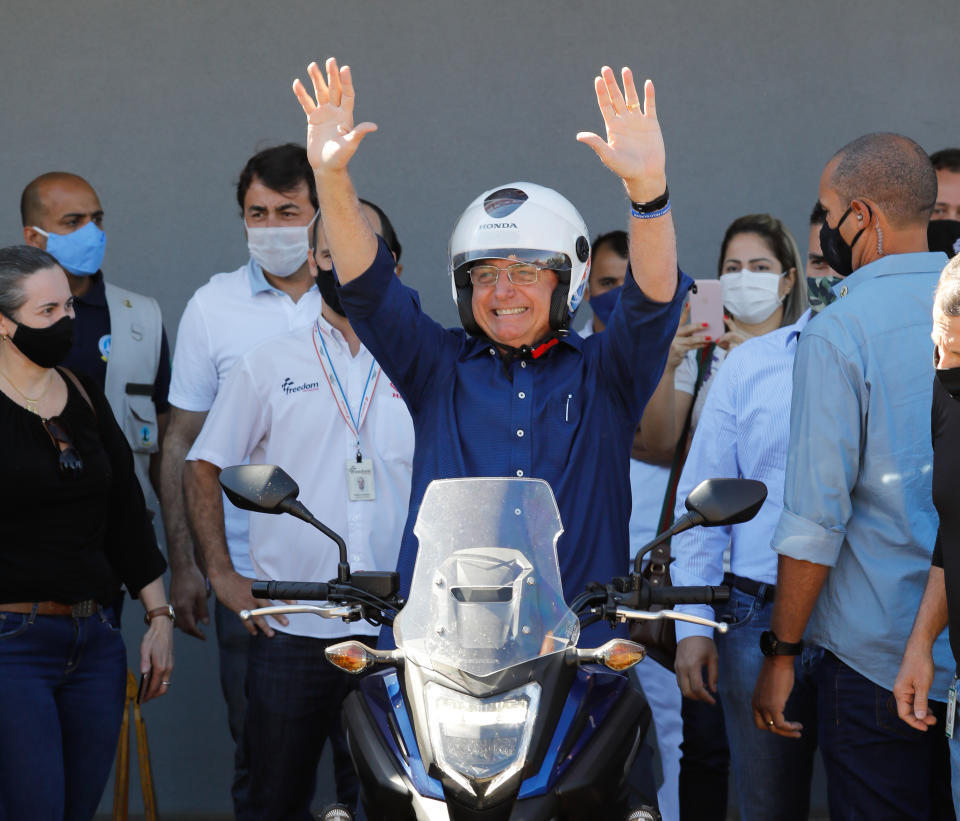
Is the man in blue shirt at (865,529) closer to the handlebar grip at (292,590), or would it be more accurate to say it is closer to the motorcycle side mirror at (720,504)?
the motorcycle side mirror at (720,504)

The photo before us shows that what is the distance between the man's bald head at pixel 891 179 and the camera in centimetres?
338

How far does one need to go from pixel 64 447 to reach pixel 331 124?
1.48 meters

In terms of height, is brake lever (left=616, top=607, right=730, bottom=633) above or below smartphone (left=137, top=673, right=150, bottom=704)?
above

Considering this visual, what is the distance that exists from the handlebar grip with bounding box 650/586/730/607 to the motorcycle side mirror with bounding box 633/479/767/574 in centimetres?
6

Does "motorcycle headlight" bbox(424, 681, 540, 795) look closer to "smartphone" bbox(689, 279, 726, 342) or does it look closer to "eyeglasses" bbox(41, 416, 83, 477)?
"eyeglasses" bbox(41, 416, 83, 477)

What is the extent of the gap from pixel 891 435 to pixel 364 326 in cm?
135

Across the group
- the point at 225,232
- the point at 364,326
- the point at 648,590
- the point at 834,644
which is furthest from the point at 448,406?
the point at 225,232

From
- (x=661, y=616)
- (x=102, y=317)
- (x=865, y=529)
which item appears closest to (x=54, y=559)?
(x=102, y=317)

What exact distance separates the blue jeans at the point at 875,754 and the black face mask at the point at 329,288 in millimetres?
1918

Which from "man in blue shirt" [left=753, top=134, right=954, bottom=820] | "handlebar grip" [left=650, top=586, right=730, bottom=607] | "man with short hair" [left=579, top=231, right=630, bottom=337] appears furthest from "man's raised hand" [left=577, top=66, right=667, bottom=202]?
"man with short hair" [left=579, top=231, right=630, bottom=337]

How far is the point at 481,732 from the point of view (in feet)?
6.65

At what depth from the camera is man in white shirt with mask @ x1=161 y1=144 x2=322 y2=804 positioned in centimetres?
455

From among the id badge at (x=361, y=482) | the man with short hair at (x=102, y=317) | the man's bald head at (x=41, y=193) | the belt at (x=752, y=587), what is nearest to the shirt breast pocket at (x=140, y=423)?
the man with short hair at (x=102, y=317)

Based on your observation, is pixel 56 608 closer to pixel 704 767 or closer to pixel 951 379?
pixel 704 767
